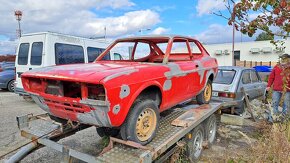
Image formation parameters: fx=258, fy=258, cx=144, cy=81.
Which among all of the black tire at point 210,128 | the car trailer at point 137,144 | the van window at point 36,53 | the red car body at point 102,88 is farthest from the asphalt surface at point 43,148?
the black tire at point 210,128

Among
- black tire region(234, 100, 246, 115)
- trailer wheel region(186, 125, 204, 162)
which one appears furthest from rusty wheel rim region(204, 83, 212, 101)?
black tire region(234, 100, 246, 115)

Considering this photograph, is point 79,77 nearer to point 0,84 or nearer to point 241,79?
point 241,79

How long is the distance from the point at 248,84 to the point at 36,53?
261 inches

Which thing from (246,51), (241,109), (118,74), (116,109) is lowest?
(241,109)

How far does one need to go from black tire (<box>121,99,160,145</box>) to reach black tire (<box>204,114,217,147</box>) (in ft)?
5.87

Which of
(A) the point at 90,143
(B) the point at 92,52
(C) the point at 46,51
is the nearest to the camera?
(A) the point at 90,143

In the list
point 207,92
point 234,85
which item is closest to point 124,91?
point 207,92

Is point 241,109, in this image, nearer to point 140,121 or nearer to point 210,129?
point 210,129

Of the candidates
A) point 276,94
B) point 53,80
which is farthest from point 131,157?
point 276,94

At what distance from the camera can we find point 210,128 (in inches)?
204

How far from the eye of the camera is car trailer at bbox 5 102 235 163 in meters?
2.88

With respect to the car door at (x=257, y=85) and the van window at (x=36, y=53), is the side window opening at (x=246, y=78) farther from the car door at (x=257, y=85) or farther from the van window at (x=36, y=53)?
the van window at (x=36, y=53)

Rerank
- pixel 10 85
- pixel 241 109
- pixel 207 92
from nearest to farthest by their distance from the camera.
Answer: pixel 207 92 < pixel 241 109 < pixel 10 85

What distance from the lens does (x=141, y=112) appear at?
313 centimetres
